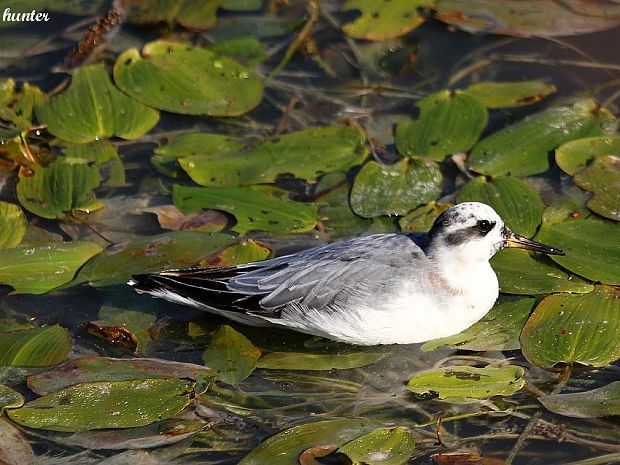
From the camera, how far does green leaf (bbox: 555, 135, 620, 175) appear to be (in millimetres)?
6805

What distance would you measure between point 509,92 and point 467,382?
2.98m

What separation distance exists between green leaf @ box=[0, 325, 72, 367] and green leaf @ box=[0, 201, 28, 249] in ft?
2.88

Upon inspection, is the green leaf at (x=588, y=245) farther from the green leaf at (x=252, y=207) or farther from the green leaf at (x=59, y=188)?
the green leaf at (x=59, y=188)

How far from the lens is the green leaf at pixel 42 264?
6.23 meters

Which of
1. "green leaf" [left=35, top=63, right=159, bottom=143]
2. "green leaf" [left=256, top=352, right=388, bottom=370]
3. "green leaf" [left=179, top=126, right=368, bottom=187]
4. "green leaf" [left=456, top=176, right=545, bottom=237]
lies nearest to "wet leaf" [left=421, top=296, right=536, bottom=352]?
"green leaf" [left=256, top=352, right=388, bottom=370]

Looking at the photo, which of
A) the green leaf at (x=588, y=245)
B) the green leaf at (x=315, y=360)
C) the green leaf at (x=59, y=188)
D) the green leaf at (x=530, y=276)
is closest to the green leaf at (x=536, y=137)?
the green leaf at (x=588, y=245)

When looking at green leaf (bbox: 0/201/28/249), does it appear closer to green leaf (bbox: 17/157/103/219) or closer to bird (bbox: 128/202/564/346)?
green leaf (bbox: 17/157/103/219)

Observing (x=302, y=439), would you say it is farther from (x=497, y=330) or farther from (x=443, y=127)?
(x=443, y=127)

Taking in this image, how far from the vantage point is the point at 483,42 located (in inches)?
323

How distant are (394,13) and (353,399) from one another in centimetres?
397

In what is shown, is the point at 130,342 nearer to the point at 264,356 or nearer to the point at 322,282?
the point at 264,356

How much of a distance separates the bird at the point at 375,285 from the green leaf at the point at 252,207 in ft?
2.16

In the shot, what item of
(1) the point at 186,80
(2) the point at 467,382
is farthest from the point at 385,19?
(2) the point at 467,382

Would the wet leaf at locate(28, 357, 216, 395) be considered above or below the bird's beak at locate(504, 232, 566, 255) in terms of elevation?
below
